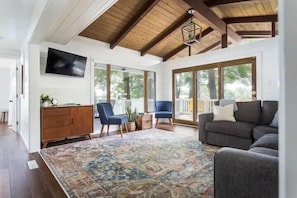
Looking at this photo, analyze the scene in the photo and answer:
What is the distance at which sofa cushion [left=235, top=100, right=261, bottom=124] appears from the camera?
11.4 ft

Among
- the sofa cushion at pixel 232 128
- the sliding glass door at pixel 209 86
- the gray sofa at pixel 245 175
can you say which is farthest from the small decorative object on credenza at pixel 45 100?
the sliding glass door at pixel 209 86

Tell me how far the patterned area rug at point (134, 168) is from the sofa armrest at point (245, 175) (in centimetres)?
75

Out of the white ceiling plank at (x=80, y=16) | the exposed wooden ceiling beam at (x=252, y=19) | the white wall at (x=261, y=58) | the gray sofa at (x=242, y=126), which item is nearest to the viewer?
the white ceiling plank at (x=80, y=16)

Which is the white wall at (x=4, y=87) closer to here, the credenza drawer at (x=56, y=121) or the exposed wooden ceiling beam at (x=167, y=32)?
the credenza drawer at (x=56, y=121)

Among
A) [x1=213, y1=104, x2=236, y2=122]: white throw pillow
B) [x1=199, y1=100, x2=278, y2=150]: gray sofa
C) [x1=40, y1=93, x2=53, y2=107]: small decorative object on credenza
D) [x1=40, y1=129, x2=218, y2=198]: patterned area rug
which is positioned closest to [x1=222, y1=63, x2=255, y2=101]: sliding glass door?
[x1=199, y1=100, x2=278, y2=150]: gray sofa

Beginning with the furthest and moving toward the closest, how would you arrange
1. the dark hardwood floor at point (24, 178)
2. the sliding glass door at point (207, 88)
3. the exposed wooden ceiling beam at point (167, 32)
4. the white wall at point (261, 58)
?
the sliding glass door at point (207, 88)
the exposed wooden ceiling beam at point (167, 32)
the white wall at point (261, 58)
the dark hardwood floor at point (24, 178)

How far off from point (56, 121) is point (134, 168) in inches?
83.5

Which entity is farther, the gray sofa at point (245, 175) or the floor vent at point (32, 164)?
the floor vent at point (32, 164)

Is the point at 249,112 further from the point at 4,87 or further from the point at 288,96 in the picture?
the point at 4,87

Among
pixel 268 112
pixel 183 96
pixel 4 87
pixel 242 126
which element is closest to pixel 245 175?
pixel 242 126

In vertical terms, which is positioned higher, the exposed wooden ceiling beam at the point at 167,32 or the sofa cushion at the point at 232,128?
the exposed wooden ceiling beam at the point at 167,32

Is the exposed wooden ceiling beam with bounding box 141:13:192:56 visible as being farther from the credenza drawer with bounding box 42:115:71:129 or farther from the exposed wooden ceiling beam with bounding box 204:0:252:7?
the credenza drawer with bounding box 42:115:71:129

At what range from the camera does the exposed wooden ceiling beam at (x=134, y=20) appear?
3.89 m

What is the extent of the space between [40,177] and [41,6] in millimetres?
2150
